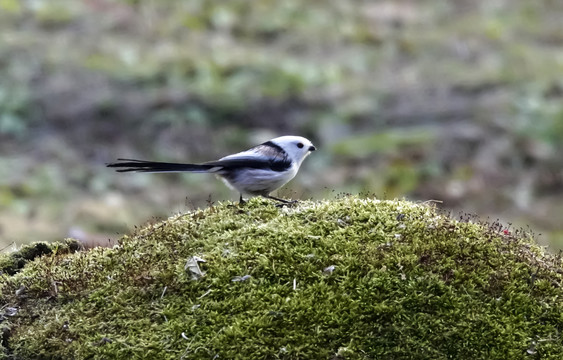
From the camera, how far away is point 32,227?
11.9 metres

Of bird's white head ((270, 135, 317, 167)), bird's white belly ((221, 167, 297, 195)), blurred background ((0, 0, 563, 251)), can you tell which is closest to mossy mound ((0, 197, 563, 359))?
bird's white belly ((221, 167, 297, 195))

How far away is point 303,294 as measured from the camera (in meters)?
3.60

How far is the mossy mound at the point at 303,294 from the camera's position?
134 inches

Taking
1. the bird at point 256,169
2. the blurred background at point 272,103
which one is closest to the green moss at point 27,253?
the bird at point 256,169

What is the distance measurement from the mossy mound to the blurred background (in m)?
6.69

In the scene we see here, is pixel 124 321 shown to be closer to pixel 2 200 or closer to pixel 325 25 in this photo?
pixel 2 200

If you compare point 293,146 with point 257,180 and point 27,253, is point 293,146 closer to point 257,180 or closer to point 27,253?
point 257,180

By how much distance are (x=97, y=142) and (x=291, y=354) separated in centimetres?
1285

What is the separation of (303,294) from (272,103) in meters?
13.3

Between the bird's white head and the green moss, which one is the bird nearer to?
the bird's white head

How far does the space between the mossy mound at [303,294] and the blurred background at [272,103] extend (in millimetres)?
6687

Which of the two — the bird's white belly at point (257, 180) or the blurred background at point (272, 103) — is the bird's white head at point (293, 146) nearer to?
the bird's white belly at point (257, 180)

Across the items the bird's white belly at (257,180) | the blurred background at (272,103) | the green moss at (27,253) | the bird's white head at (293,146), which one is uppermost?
the blurred background at (272,103)

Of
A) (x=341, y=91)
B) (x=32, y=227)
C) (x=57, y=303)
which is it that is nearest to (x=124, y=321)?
(x=57, y=303)
